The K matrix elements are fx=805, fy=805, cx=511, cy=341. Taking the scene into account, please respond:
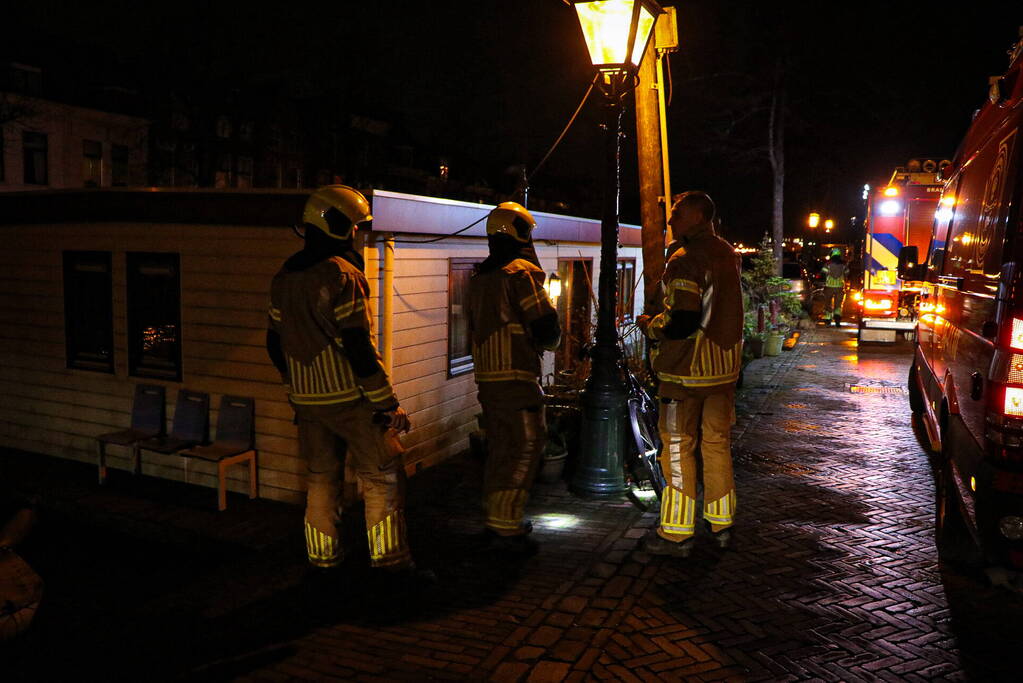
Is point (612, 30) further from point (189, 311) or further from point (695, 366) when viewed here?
point (189, 311)

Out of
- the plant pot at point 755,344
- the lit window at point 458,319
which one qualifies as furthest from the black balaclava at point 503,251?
the plant pot at point 755,344

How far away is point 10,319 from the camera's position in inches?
338

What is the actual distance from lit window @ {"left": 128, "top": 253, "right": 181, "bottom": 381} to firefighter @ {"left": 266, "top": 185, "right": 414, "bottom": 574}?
289 centimetres

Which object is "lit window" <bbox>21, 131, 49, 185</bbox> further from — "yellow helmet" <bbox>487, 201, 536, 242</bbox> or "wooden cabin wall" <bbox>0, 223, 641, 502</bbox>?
"yellow helmet" <bbox>487, 201, 536, 242</bbox>

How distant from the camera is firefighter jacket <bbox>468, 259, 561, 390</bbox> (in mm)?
5277

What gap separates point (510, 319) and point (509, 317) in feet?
0.05

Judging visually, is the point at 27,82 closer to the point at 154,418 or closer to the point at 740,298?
the point at 154,418

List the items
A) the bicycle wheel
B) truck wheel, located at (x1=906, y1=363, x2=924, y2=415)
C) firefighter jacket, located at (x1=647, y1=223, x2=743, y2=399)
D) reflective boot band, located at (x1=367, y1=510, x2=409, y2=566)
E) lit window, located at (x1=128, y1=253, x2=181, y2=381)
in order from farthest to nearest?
truck wheel, located at (x1=906, y1=363, x2=924, y2=415), lit window, located at (x1=128, y1=253, x2=181, y2=381), the bicycle wheel, firefighter jacket, located at (x1=647, y1=223, x2=743, y2=399), reflective boot band, located at (x1=367, y1=510, x2=409, y2=566)

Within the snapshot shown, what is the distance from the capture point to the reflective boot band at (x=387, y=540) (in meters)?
4.84

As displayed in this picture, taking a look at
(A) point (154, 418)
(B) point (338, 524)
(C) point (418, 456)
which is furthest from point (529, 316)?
(A) point (154, 418)

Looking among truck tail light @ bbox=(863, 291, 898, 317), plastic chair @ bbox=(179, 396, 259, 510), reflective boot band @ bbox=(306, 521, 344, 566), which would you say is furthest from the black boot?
Result: truck tail light @ bbox=(863, 291, 898, 317)

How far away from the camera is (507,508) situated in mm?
5438

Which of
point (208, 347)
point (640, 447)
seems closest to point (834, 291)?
point (640, 447)

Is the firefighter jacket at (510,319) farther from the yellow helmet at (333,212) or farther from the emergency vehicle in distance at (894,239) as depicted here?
the emergency vehicle in distance at (894,239)
